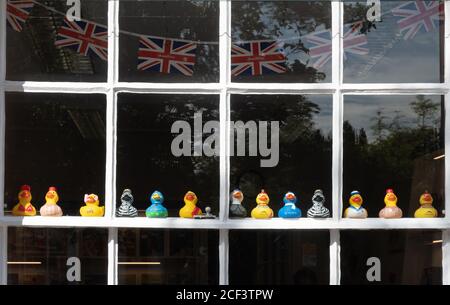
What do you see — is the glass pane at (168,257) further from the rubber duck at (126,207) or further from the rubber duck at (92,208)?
the rubber duck at (92,208)

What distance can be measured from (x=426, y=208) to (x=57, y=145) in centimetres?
277

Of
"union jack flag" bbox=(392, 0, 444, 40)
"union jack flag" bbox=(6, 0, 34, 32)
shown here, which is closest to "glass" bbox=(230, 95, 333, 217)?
"union jack flag" bbox=(392, 0, 444, 40)

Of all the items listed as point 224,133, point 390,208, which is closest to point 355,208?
point 390,208

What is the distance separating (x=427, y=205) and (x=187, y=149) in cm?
182

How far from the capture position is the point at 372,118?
733 centimetres

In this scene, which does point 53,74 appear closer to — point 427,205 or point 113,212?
point 113,212

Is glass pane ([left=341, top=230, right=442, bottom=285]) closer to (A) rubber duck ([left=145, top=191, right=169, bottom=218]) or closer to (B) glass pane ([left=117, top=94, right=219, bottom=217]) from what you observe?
(B) glass pane ([left=117, top=94, right=219, bottom=217])

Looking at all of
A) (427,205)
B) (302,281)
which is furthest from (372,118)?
(302,281)

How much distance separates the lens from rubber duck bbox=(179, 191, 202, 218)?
723 centimetres

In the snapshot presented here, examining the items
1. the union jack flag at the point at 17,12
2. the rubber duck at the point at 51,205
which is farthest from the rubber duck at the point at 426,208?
the union jack flag at the point at 17,12

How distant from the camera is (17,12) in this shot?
7426mm

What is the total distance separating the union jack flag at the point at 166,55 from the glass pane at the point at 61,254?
1315 mm

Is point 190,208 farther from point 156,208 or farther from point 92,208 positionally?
point 92,208

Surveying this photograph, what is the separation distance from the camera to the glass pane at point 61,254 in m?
7.18
